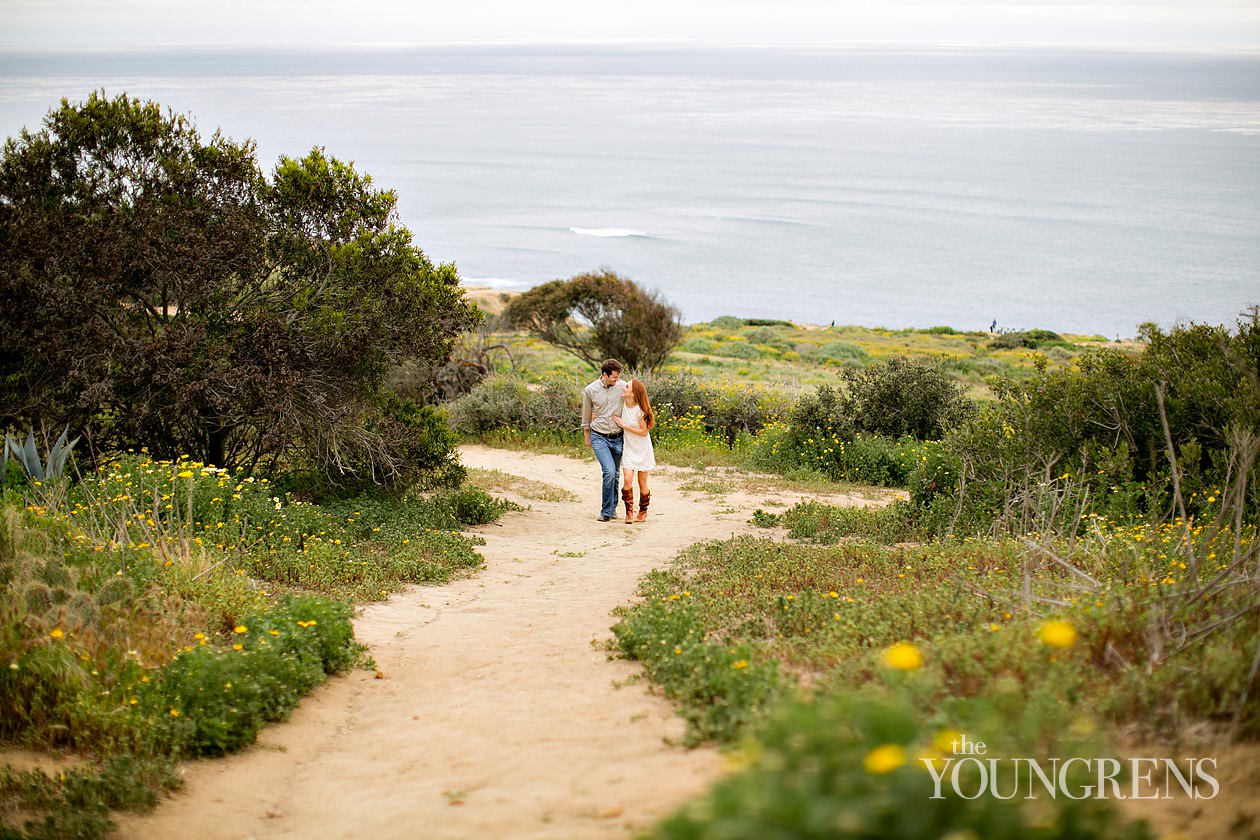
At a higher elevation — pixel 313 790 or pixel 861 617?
pixel 861 617

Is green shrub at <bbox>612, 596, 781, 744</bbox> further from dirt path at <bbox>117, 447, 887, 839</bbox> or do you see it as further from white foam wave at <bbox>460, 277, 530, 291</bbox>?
white foam wave at <bbox>460, 277, 530, 291</bbox>

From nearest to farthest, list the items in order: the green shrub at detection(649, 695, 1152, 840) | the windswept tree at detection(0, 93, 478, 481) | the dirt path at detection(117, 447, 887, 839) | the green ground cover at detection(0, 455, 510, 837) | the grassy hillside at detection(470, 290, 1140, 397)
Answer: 1. the green shrub at detection(649, 695, 1152, 840)
2. the dirt path at detection(117, 447, 887, 839)
3. the green ground cover at detection(0, 455, 510, 837)
4. the windswept tree at detection(0, 93, 478, 481)
5. the grassy hillside at detection(470, 290, 1140, 397)

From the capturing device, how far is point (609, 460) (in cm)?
1235

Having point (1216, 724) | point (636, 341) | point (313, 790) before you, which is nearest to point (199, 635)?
point (313, 790)

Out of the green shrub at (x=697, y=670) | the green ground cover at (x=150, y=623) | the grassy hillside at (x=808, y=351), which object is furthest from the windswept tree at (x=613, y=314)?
the green shrub at (x=697, y=670)

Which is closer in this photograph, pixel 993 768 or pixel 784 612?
pixel 993 768

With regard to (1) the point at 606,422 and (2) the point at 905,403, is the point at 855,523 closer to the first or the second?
(1) the point at 606,422

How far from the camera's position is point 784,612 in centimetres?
652

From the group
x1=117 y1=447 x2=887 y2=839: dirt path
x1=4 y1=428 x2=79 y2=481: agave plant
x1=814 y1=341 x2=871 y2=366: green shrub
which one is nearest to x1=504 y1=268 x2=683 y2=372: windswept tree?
x1=814 y1=341 x2=871 y2=366: green shrub

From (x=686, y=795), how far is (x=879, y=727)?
5.67 feet

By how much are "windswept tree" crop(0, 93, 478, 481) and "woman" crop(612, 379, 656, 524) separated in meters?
2.27

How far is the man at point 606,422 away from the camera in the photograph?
40.0 feet

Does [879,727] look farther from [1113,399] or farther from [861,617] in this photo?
[1113,399]

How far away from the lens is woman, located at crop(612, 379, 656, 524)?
12094 mm
